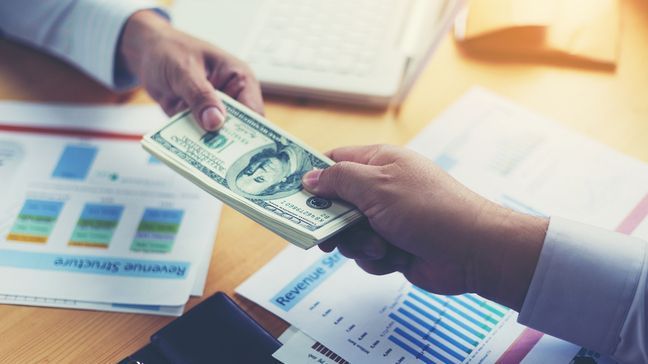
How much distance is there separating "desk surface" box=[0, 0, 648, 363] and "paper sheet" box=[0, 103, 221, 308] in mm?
28

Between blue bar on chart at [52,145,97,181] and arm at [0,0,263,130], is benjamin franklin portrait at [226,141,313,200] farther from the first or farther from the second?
blue bar on chart at [52,145,97,181]

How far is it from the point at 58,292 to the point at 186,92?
0.28m

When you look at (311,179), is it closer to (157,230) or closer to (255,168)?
(255,168)

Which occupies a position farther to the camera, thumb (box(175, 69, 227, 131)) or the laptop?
the laptop

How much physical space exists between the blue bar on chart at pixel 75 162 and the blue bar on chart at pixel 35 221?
5cm

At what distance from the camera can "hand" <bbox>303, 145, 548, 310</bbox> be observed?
25.8 inches

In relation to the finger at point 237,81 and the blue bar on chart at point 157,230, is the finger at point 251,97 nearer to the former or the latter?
the finger at point 237,81

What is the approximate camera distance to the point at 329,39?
1.04 metres

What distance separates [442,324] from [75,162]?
20.9 inches

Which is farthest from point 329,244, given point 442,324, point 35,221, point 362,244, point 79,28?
point 79,28

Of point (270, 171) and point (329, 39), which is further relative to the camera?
point (329, 39)

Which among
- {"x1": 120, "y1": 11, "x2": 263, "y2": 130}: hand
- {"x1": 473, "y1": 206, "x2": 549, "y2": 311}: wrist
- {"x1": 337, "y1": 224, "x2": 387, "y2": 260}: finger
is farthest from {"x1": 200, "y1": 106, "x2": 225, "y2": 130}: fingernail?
{"x1": 473, "y1": 206, "x2": 549, "y2": 311}: wrist

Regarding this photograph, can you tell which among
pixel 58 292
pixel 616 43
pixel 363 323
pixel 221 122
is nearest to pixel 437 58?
pixel 616 43

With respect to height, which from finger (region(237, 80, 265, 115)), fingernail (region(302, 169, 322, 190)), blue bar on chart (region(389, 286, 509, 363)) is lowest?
blue bar on chart (region(389, 286, 509, 363))
